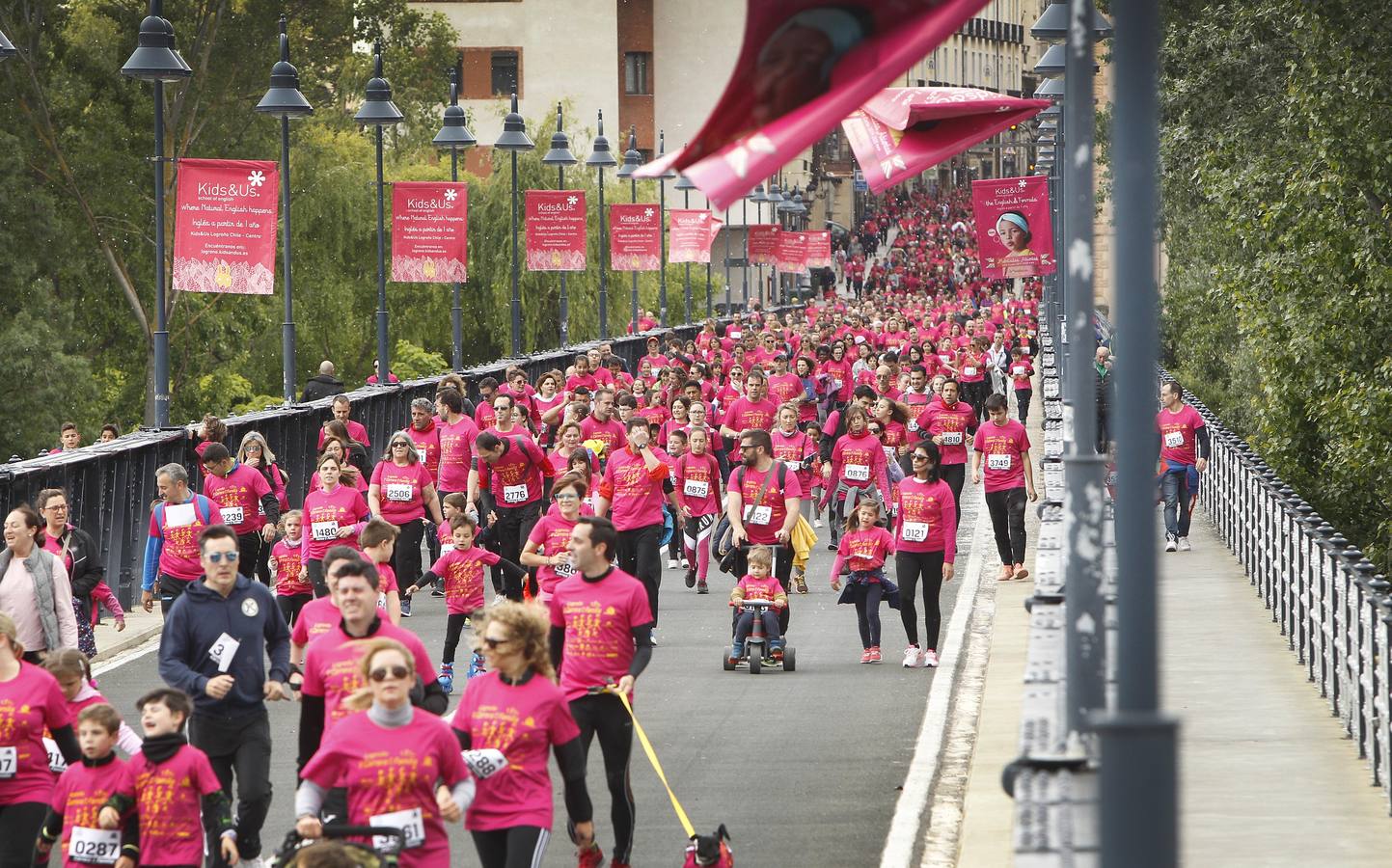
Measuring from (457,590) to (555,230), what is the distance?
27.3 m

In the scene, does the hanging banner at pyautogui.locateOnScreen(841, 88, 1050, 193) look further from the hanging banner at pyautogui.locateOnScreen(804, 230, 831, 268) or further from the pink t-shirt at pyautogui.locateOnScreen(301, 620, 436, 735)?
the hanging banner at pyautogui.locateOnScreen(804, 230, 831, 268)

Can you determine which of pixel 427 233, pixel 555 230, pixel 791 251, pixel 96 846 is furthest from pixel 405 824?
pixel 791 251

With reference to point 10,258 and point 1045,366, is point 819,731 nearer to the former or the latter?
point 1045,366

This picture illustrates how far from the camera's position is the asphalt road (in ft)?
39.1

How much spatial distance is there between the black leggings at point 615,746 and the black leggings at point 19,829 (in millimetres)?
2413

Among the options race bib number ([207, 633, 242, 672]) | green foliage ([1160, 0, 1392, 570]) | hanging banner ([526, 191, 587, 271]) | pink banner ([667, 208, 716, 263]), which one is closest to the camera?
race bib number ([207, 633, 242, 672])

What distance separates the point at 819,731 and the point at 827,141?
373ft

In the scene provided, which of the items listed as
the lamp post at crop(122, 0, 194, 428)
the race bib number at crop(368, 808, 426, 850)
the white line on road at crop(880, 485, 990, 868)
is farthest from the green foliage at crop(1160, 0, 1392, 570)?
the race bib number at crop(368, 808, 426, 850)

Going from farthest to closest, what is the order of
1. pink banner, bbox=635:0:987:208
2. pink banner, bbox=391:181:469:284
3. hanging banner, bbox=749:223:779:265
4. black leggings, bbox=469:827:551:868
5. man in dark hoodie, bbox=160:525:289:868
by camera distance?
hanging banner, bbox=749:223:779:265, pink banner, bbox=391:181:469:284, man in dark hoodie, bbox=160:525:289:868, black leggings, bbox=469:827:551:868, pink banner, bbox=635:0:987:208

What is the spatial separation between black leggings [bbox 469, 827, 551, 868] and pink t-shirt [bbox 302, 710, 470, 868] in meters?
0.77

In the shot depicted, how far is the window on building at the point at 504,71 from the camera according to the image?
293 feet

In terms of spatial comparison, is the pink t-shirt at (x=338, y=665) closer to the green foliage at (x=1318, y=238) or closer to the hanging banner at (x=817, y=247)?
the green foliage at (x=1318, y=238)

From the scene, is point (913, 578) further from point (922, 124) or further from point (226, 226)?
point (226, 226)

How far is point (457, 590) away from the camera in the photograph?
638 inches
